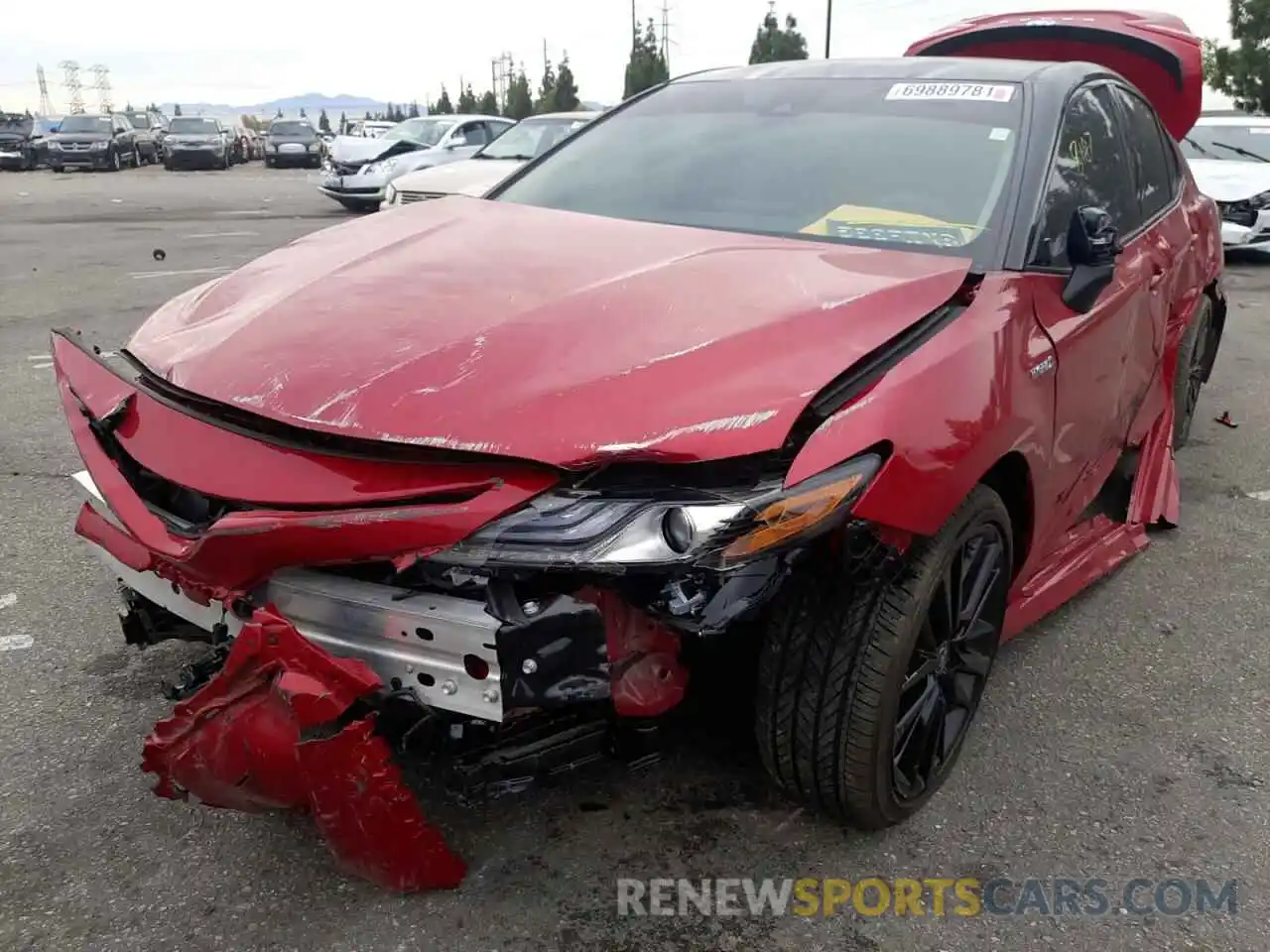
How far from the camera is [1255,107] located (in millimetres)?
28719

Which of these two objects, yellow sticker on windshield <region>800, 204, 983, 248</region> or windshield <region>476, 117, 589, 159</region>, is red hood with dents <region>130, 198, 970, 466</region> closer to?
yellow sticker on windshield <region>800, 204, 983, 248</region>

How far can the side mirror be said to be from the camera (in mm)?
2531

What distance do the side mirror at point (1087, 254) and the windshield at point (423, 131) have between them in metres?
15.4

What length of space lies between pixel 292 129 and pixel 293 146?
3.98 ft

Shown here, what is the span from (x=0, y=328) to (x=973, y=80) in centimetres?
714

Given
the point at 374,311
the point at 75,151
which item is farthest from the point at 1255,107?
the point at 374,311

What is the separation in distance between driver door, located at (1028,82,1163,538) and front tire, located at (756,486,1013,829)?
0.45 m

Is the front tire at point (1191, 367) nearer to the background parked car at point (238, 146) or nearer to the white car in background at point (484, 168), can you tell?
the white car in background at point (484, 168)

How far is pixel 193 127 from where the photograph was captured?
98.6ft

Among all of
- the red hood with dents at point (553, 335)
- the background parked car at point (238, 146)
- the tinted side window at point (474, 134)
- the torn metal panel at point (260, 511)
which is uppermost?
the red hood with dents at point (553, 335)

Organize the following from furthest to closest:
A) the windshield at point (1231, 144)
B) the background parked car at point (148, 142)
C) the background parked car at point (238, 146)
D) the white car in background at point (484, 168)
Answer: the background parked car at point (238, 146)
the background parked car at point (148, 142)
the windshield at point (1231, 144)
the white car in background at point (484, 168)

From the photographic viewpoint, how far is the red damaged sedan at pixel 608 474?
1777mm

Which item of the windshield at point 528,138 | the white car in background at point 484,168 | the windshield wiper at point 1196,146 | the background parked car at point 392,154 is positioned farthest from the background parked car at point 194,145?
the windshield wiper at point 1196,146

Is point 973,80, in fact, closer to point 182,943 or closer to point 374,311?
point 374,311
